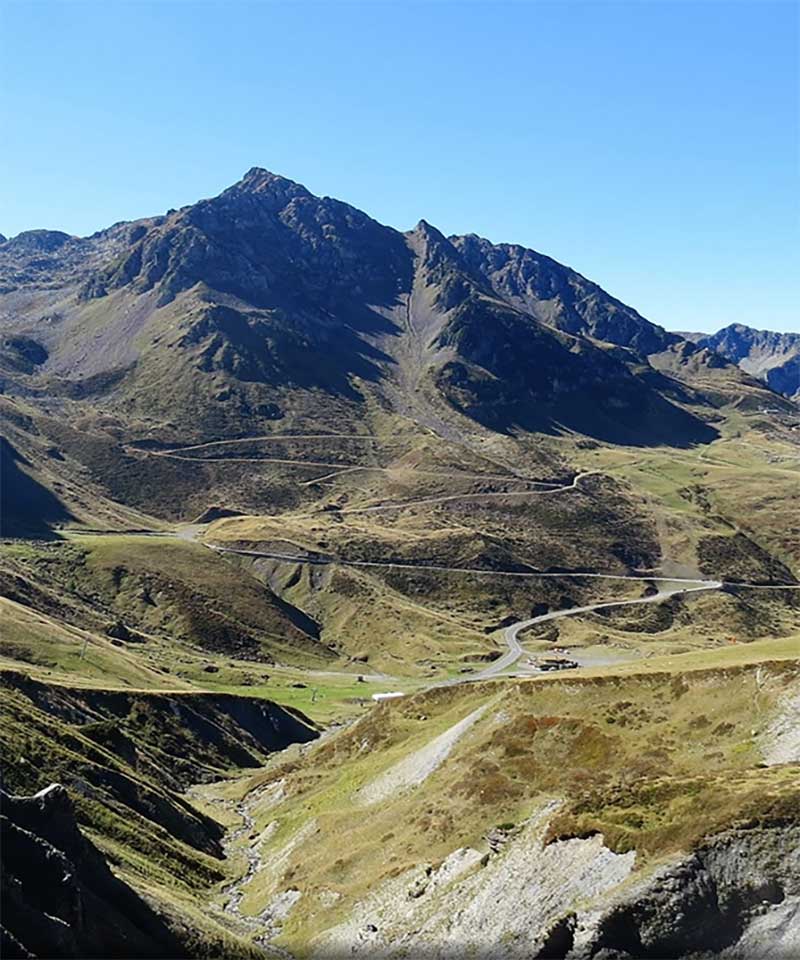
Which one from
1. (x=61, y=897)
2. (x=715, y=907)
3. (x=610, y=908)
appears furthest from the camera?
(x=610, y=908)

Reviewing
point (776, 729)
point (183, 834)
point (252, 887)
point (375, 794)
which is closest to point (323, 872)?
point (252, 887)

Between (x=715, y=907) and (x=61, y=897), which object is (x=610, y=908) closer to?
(x=715, y=907)

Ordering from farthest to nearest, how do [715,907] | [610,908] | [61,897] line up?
[610,908], [61,897], [715,907]

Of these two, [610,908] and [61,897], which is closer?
[61,897]

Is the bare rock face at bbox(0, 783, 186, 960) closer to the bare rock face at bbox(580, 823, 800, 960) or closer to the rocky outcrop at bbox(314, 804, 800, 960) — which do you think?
the rocky outcrop at bbox(314, 804, 800, 960)

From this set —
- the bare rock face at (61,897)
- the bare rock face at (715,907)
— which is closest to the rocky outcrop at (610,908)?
the bare rock face at (715,907)

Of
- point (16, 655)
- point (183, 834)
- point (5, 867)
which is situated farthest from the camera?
point (16, 655)

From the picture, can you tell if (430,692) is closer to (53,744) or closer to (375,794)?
(375,794)

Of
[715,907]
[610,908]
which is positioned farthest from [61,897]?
[715,907]
